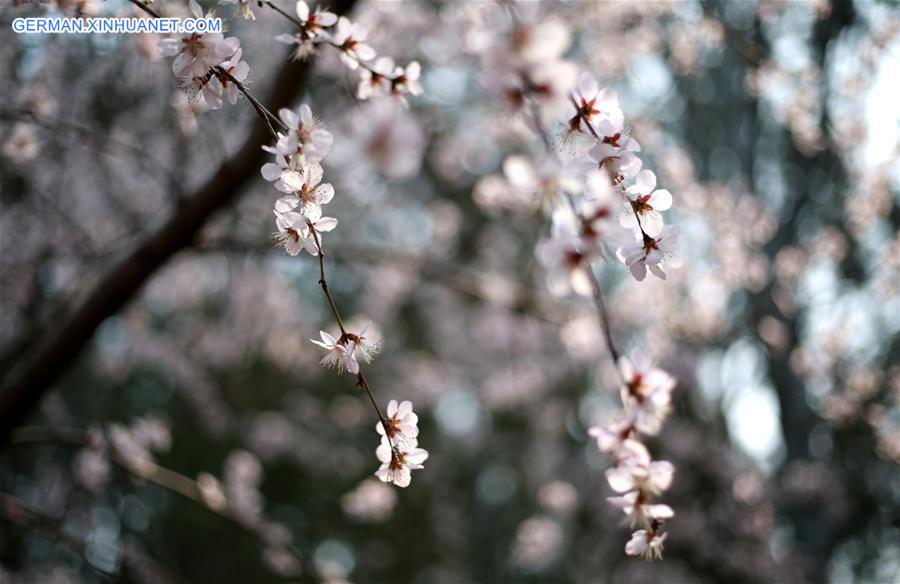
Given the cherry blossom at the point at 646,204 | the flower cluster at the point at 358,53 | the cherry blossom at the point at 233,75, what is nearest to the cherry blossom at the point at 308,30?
the flower cluster at the point at 358,53

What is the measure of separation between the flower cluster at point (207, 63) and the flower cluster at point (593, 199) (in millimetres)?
453

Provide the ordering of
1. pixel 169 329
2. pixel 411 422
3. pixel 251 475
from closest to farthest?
1. pixel 411 422
2. pixel 251 475
3. pixel 169 329

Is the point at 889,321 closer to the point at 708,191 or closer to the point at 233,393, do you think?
the point at 708,191

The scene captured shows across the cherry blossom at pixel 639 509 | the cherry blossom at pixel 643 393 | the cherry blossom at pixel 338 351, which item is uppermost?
the cherry blossom at pixel 643 393

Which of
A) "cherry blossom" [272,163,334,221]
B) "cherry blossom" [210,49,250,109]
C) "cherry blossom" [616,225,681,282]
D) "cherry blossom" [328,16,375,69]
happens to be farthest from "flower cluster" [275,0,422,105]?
"cherry blossom" [616,225,681,282]

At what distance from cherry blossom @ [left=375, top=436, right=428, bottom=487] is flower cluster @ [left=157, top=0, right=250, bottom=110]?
55cm

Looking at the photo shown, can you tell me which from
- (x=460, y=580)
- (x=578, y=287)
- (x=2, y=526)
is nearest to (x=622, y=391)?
(x=578, y=287)

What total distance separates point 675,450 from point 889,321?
1.48 metres

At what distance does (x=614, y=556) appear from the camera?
515 centimetres

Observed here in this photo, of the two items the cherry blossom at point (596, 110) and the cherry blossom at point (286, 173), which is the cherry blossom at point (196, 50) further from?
the cherry blossom at point (596, 110)

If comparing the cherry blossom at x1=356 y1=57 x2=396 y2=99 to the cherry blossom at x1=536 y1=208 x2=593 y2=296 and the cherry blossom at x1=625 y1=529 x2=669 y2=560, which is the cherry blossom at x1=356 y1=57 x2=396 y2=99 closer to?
the cherry blossom at x1=536 y1=208 x2=593 y2=296

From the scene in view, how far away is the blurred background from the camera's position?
2.34 metres

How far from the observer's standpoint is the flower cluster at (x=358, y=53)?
3.93 ft

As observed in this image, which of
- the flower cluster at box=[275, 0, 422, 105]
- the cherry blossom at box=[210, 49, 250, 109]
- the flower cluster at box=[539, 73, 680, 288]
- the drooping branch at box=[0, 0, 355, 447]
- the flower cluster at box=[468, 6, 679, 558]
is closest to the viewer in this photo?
the flower cluster at box=[468, 6, 679, 558]
